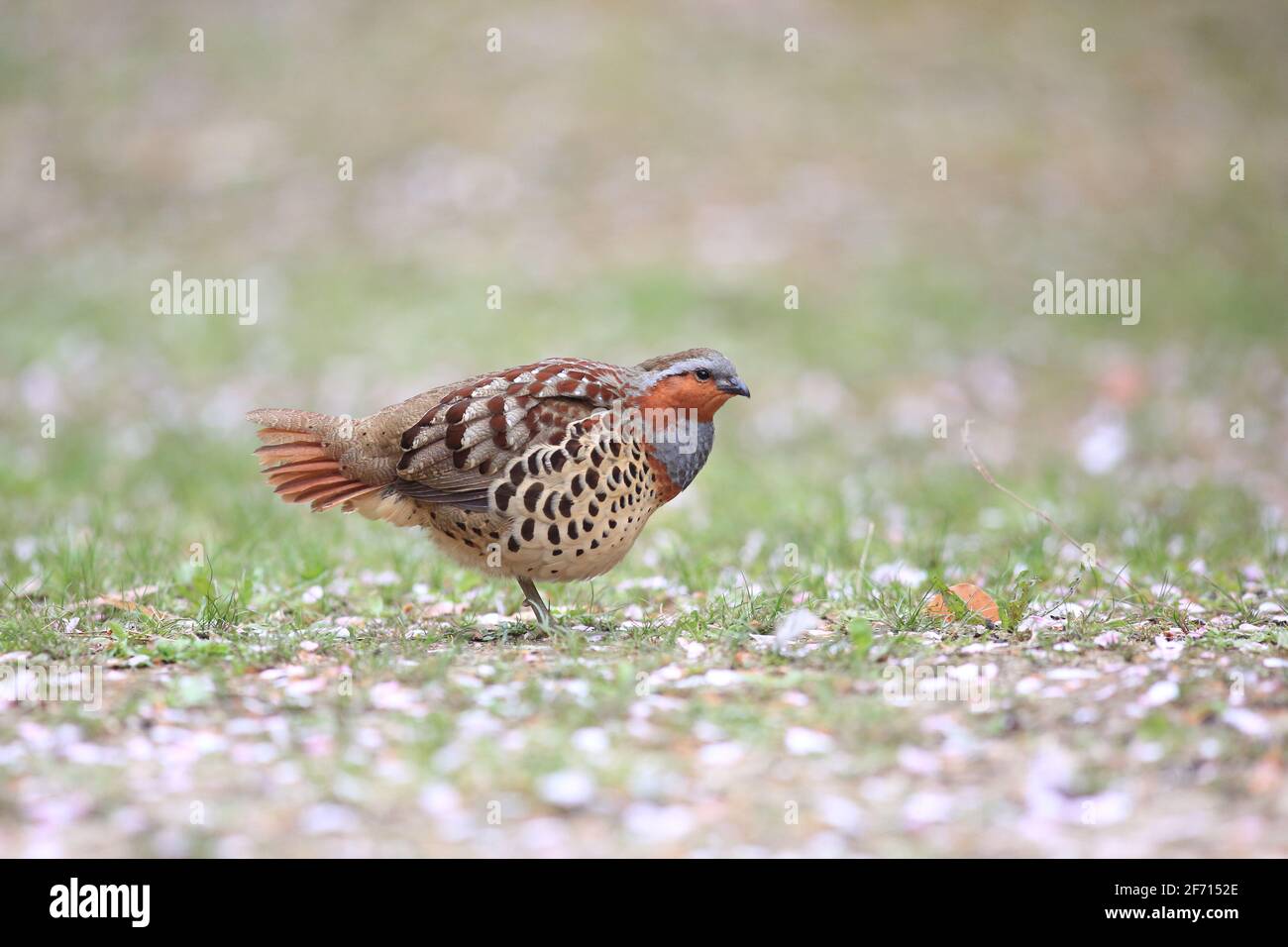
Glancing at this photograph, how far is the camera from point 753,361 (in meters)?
12.0

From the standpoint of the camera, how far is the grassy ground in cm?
420

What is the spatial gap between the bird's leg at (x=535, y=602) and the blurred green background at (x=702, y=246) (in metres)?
1.47

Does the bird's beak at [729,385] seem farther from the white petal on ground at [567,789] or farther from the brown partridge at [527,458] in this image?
the white petal on ground at [567,789]

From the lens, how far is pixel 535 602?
19.8 ft

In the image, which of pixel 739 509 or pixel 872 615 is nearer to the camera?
pixel 872 615

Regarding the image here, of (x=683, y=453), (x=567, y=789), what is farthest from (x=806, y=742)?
(x=683, y=453)

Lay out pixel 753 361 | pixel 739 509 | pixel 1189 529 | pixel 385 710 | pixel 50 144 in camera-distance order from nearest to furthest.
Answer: pixel 385 710
pixel 1189 529
pixel 739 509
pixel 753 361
pixel 50 144

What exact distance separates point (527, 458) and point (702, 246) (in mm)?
8818

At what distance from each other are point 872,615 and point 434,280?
8.68 m

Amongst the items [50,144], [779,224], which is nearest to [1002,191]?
[779,224]

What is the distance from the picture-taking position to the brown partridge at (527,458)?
5.57 m

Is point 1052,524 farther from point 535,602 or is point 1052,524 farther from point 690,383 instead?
point 535,602

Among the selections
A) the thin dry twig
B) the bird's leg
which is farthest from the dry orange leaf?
the bird's leg

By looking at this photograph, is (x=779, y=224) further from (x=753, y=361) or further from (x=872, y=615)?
(x=872, y=615)
